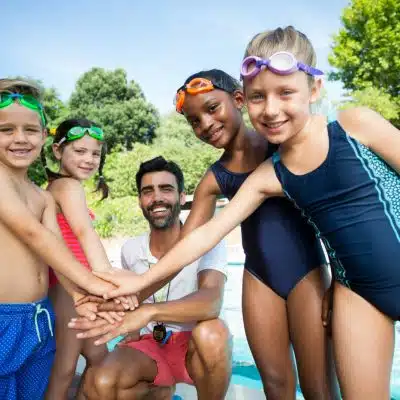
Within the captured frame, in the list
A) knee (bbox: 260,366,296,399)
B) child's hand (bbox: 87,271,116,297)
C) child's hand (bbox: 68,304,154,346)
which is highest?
child's hand (bbox: 87,271,116,297)

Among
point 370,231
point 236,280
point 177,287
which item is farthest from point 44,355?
point 236,280

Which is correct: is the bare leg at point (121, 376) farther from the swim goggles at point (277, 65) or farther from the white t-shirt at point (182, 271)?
the swim goggles at point (277, 65)

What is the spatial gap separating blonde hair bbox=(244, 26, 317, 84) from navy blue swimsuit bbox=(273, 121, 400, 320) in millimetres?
384

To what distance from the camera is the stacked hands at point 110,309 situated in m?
2.65

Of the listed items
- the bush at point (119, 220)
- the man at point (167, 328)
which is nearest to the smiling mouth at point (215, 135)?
the man at point (167, 328)

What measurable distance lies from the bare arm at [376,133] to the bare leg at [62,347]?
231cm

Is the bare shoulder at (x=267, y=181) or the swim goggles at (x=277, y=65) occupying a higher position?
the swim goggles at (x=277, y=65)

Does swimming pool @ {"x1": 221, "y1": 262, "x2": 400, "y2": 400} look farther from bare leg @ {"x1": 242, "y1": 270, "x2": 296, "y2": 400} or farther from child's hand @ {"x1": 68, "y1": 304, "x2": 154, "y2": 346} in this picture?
child's hand @ {"x1": 68, "y1": 304, "x2": 154, "y2": 346}

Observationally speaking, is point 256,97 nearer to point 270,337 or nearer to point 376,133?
point 376,133

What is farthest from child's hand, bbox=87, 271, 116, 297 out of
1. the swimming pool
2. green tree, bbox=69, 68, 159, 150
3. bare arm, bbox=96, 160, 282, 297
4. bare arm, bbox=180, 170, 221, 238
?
green tree, bbox=69, 68, 159, 150

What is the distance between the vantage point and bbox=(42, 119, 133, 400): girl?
3127 mm

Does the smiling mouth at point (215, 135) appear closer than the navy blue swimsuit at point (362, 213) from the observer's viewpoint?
No

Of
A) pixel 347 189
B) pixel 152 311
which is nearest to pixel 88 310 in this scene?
pixel 152 311

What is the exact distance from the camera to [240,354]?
6297 mm
